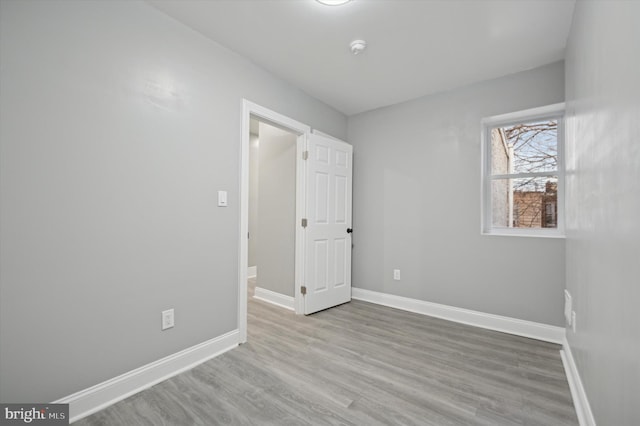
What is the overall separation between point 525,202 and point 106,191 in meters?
3.55

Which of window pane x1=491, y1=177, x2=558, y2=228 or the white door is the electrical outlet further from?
window pane x1=491, y1=177, x2=558, y2=228

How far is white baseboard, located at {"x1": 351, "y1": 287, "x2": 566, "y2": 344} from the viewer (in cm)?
252

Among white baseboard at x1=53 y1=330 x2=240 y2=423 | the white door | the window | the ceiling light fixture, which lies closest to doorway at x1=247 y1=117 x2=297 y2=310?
the white door

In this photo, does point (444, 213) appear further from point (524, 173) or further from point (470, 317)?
point (470, 317)

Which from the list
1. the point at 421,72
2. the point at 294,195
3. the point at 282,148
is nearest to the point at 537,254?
the point at 421,72

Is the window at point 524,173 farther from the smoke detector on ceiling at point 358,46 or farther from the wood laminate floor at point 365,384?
the smoke detector on ceiling at point 358,46

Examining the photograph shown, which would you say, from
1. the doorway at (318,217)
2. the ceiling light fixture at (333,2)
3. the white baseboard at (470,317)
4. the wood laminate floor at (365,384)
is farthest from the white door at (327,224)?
the ceiling light fixture at (333,2)

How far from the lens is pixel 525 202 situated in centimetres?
281

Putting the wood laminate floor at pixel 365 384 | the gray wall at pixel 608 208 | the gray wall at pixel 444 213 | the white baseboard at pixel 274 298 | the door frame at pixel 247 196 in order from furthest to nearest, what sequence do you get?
1. the white baseboard at pixel 274 298
2. the gray wall at pixel 444 213
3. the door frame at pixel 247 196
4. the wood laminate floor at pixel 365 384
5. the gray wall at pixel 608 208

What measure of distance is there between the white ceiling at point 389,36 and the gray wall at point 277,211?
0.91m

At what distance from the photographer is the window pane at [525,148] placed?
2.69 meters

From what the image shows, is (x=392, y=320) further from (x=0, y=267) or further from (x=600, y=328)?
(x=0, y=267)

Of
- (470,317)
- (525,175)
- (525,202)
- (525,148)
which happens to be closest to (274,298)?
(470,317)

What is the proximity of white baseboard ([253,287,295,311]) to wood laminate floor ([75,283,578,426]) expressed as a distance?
65 cm
